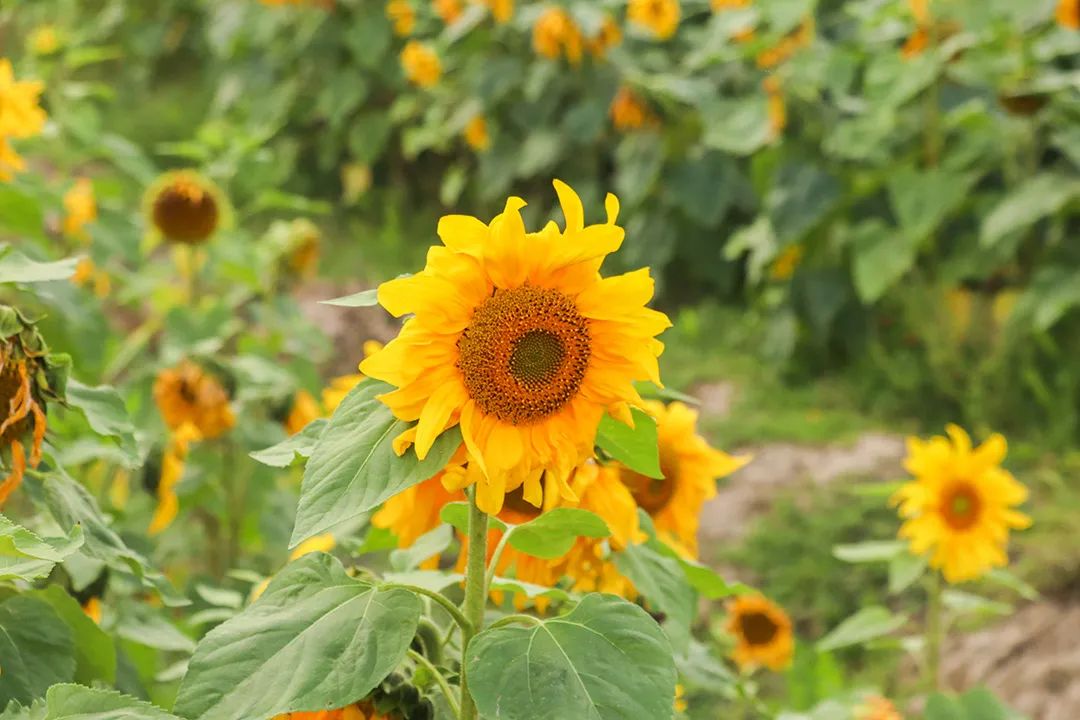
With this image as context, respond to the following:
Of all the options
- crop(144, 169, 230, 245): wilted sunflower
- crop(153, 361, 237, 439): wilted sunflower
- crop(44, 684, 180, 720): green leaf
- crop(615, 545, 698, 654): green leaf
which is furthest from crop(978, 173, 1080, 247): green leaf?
crop(44, 684, 180, 720): green leaf

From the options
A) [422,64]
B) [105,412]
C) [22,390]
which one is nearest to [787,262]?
[422,64]

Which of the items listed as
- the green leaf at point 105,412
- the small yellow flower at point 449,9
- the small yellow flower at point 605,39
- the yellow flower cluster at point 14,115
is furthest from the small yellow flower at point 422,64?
the green leaf at point 105,412

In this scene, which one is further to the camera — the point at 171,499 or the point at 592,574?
the point at 171,499

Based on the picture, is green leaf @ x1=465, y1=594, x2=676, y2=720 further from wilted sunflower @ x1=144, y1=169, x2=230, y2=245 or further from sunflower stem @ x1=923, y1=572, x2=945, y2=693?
wilted sunflower @ x1=144, y1=169, x2=230, y2=245

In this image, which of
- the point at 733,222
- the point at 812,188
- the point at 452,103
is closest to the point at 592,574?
the point at 812,188

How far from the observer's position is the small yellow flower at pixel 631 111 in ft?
13.3

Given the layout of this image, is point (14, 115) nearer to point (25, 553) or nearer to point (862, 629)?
point (25, 553)

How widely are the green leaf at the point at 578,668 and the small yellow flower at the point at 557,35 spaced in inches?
133

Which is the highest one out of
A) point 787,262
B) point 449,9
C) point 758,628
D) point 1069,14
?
point 1069,14

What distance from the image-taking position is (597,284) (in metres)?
0.90

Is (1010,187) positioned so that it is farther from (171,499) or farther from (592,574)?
(592,574)

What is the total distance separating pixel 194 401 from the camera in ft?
6.68

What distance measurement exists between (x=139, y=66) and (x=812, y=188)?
344 cm

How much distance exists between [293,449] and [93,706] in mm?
240
